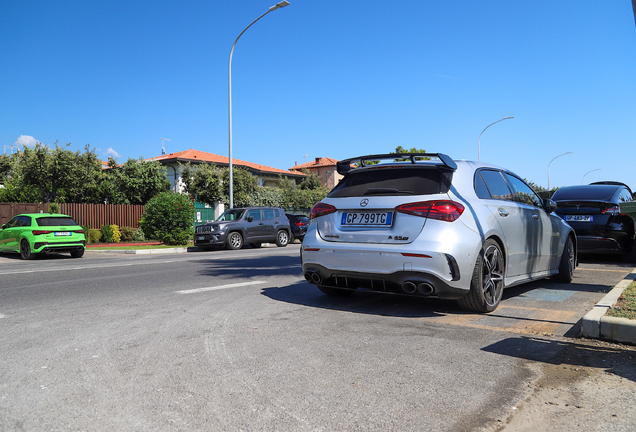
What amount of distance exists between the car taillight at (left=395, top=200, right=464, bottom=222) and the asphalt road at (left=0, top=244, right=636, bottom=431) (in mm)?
1077

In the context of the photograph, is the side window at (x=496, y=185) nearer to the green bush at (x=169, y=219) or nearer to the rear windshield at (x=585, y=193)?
the rear windshield at (x=585, y=193)

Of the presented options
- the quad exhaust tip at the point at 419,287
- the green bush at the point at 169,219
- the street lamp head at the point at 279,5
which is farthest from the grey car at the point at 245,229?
the quad exhaust tip at the point at 419,287

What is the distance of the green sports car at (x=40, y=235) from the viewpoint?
15234mm

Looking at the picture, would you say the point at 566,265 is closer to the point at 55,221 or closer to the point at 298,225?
the point at 55,221

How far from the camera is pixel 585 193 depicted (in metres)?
10.4

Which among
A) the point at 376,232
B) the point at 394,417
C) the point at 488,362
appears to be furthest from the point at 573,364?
the point at 376,232

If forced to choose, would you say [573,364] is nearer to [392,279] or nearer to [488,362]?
[488,362]

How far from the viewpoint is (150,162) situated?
121 ft

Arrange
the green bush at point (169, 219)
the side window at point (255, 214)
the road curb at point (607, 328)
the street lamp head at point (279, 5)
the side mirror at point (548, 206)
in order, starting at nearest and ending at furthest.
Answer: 1. the road curb at point (607, 328)
2. the side mirror at point (548, 206)
3. the street lamp head at point (279, 5)
4. the side window at point (255, 214)
5. the green bush at point (169, 219)

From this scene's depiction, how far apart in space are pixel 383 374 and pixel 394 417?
700 mm

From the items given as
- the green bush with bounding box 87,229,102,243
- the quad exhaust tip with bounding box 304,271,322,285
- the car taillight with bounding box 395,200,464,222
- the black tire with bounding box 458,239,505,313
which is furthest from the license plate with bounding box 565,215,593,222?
the green bush with bounding box 87,229,102,243

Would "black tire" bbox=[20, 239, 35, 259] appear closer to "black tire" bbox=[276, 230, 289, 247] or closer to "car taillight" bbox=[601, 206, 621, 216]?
"black tire" bbox=[276, 230, 289, 247]

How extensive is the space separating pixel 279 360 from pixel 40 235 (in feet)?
46.5

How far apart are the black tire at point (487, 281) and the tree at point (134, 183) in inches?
1310
